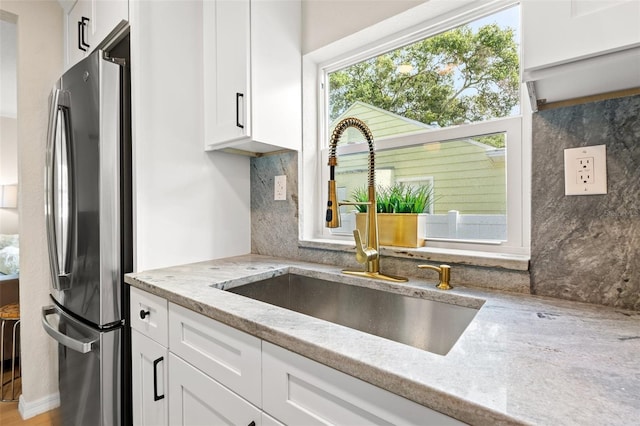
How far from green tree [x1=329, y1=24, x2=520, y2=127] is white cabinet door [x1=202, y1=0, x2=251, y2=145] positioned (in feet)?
1.89

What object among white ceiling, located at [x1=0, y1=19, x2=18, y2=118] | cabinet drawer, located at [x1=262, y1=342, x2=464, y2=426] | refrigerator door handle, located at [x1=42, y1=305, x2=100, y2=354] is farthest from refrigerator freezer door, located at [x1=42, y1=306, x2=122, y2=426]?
white ceiling, located at [x1=0, y1=19, x2=18, y2=118]

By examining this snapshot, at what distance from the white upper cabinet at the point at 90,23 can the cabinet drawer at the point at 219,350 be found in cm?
128

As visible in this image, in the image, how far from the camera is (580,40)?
60cm

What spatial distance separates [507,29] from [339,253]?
1086mm

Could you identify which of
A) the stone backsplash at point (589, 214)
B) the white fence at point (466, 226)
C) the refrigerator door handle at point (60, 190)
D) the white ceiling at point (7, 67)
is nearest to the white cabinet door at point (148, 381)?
the refrigerator door handle at point (60, 190)

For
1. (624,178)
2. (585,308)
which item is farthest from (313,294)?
(624,178)

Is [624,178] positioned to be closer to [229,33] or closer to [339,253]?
[339,253]

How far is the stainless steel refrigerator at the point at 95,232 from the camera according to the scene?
49.0 inches

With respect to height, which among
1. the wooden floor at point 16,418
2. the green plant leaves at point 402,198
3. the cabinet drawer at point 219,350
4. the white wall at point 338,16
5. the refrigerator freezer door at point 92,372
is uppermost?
the white wall at point 338,16

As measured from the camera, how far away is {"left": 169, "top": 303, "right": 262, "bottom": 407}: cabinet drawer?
2.55 feet

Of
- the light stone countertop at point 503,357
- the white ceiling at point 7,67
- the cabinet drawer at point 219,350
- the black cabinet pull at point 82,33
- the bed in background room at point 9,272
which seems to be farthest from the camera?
the bed in background room at point 9,272

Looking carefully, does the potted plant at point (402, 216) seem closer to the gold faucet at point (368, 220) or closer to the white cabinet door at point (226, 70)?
the gold faucet at point (368, 220)

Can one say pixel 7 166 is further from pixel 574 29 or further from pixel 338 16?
pixel 574 29

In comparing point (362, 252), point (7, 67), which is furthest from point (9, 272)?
point (362, 252)
